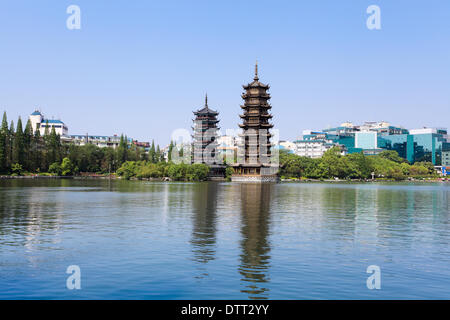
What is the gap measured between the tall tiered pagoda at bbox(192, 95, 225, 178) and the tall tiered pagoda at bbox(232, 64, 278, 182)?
10191mm

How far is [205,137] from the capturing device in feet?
347

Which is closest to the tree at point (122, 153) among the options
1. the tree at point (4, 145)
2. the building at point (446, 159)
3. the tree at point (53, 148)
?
the tree at point (53, 148)

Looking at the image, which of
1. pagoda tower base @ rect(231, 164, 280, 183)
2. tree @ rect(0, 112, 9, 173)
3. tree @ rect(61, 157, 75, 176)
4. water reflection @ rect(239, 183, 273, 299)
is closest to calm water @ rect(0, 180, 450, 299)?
water reflection @ rect(239, 183, 273, 299)

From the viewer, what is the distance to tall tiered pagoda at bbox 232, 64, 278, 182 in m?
91.6

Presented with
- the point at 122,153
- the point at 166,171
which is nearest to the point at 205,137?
the point at 166,171

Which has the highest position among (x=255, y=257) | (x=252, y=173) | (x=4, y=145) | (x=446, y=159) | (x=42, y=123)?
→ (x=42, y=123)

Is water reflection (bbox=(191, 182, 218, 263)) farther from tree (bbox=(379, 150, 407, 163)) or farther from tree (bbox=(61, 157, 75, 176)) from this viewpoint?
tree (bbox=(379, 150, 407, 163))

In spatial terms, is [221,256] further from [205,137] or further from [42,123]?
[42,123]

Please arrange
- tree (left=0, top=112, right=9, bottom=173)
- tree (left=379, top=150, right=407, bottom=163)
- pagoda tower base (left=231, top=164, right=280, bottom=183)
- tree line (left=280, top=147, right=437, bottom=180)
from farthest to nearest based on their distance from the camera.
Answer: tree (left=379, top=150, right=407, bottom=163) → tree line (left=280, top=147, right=437, bottom=180) → tree (left=0, top=112, right=9, bottom=173) → pagoda tower base (left=231, top=164, right=280, bottom=183)

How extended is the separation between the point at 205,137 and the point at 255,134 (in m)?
17.5

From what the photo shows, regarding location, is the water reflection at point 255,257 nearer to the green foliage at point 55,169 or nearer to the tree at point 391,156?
the green foliage at point 55,169

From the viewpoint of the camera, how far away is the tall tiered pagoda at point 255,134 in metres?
91.6
